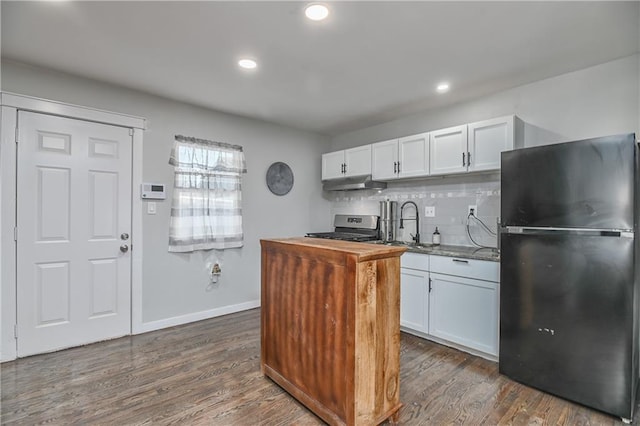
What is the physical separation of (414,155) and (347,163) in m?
1.07

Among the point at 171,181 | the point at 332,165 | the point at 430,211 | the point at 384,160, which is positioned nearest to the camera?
the point at 171,181

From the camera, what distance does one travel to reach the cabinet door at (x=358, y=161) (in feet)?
13.3

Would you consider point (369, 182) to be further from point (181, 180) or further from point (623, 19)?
point (623, 19)

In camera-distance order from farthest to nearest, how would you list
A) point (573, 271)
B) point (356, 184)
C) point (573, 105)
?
1. point (356, 184)
2. point (573, 105)
3. point (573, 271)

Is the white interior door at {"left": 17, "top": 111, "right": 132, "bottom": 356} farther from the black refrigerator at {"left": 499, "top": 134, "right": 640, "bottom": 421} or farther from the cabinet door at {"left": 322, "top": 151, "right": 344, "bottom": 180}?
the black refrigerator at {"left": 499, "top": 134, "right": 640, "bottom": 421}

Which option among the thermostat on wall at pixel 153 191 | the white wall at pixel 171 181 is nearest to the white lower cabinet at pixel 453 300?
the white wall at pixel 171 181

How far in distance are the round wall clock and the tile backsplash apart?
1262 millimetres

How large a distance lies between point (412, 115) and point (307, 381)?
3254 millimetres

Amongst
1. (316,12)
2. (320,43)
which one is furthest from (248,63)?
(316,12)

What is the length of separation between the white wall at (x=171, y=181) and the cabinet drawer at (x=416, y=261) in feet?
6.10

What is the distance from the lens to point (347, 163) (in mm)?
4340

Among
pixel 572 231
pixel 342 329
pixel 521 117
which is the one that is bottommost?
pixel 342 329

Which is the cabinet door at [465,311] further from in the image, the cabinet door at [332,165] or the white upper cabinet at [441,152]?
the cabinet door at [332,165]

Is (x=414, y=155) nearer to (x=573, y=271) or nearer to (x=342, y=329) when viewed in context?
(x=573, y=271)
